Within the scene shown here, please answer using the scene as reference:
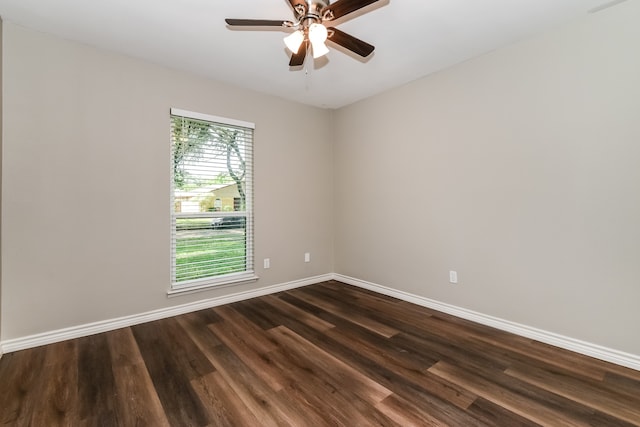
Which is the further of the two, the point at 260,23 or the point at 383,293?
the point at 383,293

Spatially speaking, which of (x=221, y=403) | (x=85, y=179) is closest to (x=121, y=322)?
(x=85, y=179)

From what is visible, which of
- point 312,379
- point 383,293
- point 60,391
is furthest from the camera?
point 383,293

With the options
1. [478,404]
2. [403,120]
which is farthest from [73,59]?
[478,404]

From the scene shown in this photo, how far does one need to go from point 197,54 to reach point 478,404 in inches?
135

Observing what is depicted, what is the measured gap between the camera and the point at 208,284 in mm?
3168

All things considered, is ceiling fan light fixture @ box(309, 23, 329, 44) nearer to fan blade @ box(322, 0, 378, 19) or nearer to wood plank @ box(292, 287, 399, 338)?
fan blade @ box(322, 0, 378, 19)

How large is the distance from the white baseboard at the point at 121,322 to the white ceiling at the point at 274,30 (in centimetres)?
246

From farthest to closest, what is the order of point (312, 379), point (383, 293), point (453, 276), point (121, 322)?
point (383, 293)
point (453, 276)
point (121, 322)
point (312, 379)

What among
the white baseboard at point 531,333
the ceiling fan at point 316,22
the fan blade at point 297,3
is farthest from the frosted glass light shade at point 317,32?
the white baseboard at point 531,333

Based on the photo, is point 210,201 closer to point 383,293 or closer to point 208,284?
point 208,284

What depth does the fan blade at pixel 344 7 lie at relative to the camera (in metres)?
1.65

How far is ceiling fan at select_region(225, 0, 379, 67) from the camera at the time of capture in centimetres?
171

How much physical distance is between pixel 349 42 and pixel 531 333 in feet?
9.00

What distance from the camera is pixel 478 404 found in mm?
1619
